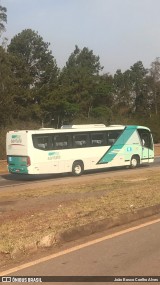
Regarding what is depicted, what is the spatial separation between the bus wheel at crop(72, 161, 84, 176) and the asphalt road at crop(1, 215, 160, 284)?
17.5 meters

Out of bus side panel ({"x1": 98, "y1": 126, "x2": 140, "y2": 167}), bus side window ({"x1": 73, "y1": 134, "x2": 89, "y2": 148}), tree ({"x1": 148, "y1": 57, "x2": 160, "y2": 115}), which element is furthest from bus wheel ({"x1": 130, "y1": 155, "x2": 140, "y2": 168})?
tree ({"x1": 148, "y1": 57, "x2": 160, "y2": 115})

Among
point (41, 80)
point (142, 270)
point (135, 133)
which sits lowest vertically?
point (142, 270)

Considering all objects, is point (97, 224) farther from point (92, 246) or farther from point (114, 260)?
point (114, 260)

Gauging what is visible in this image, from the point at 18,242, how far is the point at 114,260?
5.40 feet

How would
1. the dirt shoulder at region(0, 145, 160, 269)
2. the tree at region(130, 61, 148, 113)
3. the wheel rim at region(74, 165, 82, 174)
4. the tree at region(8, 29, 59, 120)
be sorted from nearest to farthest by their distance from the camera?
1. the dirt shoulder at region(0, 145, 160, 269)
2. the wheel rim at region(74, 165, 82, 174)
3. the tree at region(8, 29, 59, 120)
4. the tree at region(130, 61, 148, 113)

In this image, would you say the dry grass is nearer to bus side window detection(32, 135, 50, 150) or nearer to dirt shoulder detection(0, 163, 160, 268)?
dirt shoulder detection(0, 163, 160, 268)

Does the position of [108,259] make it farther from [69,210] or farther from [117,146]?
[117,146]

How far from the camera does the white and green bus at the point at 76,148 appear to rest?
81.3 ft

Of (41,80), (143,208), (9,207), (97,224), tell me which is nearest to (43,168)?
(9,207)

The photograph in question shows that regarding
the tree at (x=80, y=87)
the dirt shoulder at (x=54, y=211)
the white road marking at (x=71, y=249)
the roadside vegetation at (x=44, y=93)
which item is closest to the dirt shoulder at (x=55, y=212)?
the dirt shoulder at (x=54, y=211)

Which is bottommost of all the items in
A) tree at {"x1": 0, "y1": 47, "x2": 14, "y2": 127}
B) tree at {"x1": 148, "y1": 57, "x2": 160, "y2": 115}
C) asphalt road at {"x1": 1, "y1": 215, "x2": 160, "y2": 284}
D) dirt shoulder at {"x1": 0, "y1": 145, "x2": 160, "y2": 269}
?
asphalt road at {"x1": 1, "y1": 215, "x2": 160, "y2": 284}

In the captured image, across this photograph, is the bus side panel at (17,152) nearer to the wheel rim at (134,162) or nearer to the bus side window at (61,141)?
the bus side window at (61,141)

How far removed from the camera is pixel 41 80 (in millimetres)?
64812

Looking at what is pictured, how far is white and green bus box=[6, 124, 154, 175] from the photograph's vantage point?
24.8 metres
